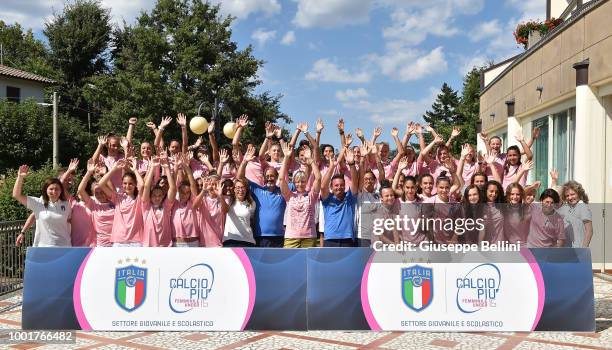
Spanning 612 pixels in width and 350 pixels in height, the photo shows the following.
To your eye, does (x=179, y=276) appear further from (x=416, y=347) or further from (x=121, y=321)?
(x=416, y=347)

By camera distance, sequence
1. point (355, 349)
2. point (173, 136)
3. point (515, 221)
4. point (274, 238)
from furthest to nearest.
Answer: point (173, 136)
point (274, 238)
point (515, 221)
point (355, 349)

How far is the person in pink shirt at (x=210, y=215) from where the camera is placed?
7.55 meters

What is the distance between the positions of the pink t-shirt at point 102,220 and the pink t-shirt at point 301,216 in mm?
2326

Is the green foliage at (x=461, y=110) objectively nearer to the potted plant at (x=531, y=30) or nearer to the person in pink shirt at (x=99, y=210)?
the potted plant at (x=531, y=30)

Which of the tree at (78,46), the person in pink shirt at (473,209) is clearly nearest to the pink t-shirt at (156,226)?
the person in pink shirt at (473,209)

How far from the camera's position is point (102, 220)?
7.69 meters

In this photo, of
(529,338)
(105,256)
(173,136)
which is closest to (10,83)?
(173,136)

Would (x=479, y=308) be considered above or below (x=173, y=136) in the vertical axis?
below

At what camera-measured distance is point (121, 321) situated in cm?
684

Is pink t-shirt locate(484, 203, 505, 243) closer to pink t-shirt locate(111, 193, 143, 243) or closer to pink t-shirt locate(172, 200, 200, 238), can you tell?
pink t-shirt locate(172, 200, 200, 238)

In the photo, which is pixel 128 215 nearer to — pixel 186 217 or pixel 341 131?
pixel 186 217

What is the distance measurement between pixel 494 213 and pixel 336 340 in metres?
2.47

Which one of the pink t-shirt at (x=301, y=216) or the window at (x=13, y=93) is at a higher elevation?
the window at (x=13, y=93)

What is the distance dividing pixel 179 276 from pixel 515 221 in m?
4.12
